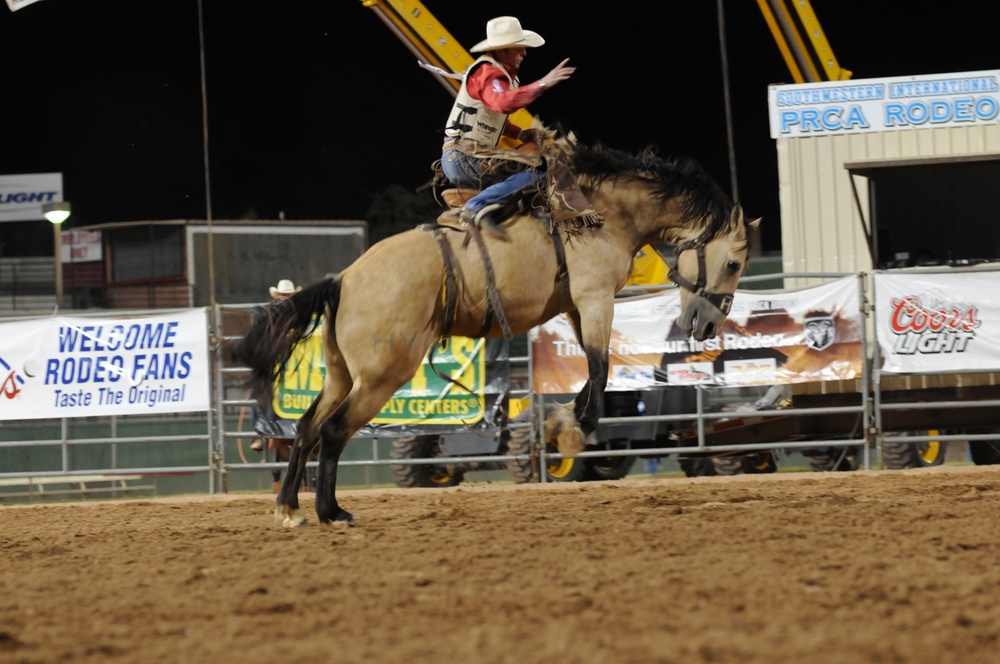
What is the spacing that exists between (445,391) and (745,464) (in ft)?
12.1

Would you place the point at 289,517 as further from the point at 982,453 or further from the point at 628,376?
the point at 982,453

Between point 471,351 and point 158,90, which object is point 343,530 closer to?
point 471,351

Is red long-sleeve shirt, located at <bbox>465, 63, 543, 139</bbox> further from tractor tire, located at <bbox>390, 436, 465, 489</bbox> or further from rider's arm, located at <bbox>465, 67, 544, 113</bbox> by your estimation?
tractor tire, located at <bbox>390, 436, 465, 489</bbox>

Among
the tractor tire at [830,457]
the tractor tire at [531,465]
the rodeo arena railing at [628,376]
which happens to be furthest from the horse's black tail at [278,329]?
the tractor tire at [830,457]

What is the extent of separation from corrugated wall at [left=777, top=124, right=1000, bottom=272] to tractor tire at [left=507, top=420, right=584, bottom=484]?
3481mm

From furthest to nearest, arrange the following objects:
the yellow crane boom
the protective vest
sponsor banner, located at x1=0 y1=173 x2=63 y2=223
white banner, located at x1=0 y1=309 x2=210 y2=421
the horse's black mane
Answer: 1. sponsor banner, located at x1=0 y1=173 x2=63 y2=223
2. the yellow crane boom
3. white banner, located at x1=0 y1=309 x2=210 y2=421
4. the horse's black mane
5. the protective vest

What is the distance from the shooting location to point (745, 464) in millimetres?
13164

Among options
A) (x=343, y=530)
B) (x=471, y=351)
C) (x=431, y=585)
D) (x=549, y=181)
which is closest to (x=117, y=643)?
(x=431, y=585)

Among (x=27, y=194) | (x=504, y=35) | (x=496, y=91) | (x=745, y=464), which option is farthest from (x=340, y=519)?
(x=27, y=194)

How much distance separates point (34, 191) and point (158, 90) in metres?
6.12

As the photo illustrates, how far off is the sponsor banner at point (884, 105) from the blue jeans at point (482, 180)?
7639mm

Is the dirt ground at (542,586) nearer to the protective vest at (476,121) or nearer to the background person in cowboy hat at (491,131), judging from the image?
the background person in cowboy hat at (491,131)

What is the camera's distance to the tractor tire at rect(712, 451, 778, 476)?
12562 millimetres

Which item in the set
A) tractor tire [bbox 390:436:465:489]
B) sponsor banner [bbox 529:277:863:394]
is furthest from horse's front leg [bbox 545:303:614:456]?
tractor tire [bbox 390:436:465:489]
